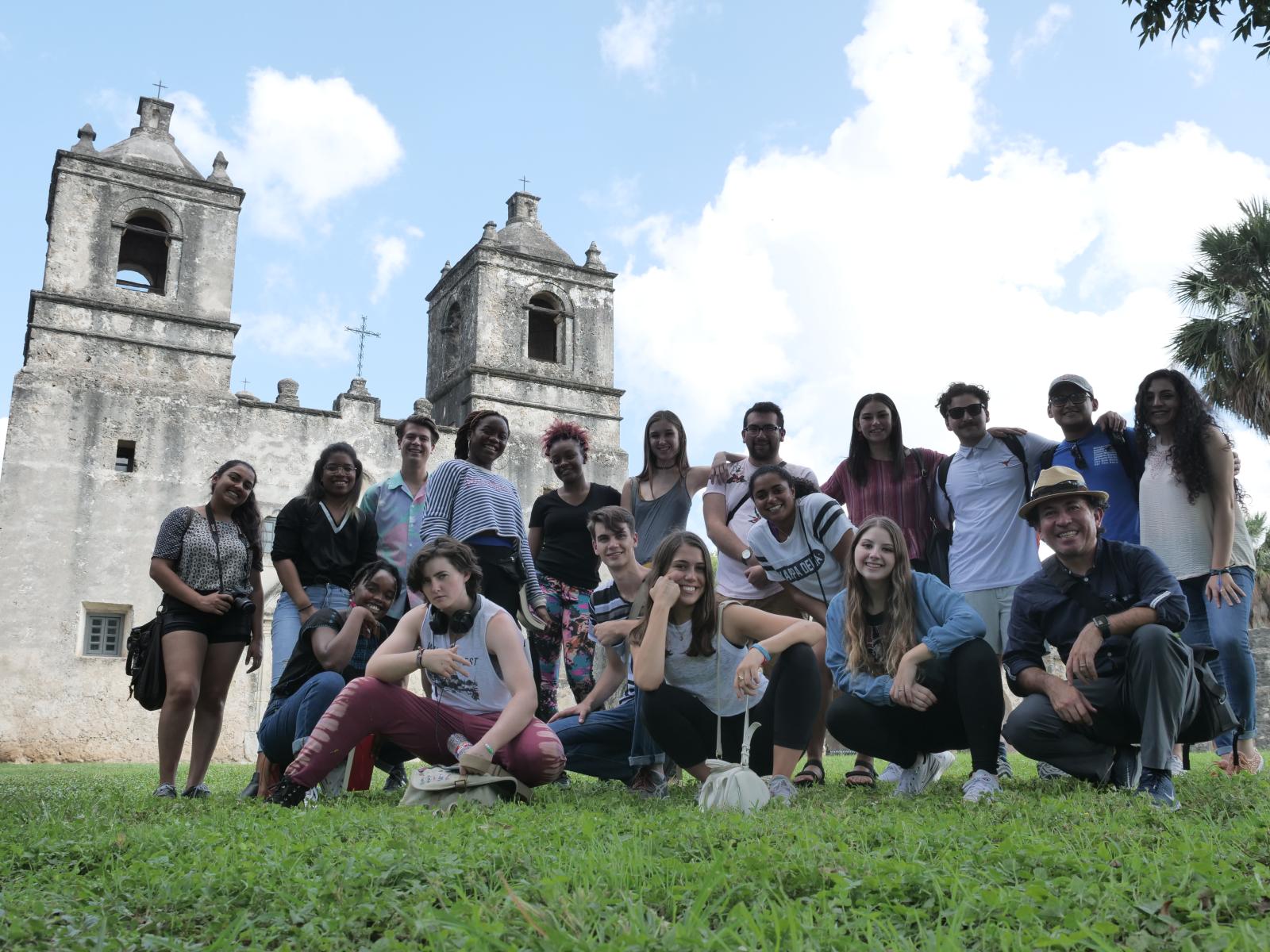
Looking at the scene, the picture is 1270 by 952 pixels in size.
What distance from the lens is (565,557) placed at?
6.99 m

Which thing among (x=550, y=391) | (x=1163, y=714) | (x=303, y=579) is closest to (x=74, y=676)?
(x=550, y=391)

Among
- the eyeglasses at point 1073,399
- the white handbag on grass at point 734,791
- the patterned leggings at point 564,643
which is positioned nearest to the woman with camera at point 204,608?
the patterned leggings at point 564,643

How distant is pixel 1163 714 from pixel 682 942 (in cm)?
276

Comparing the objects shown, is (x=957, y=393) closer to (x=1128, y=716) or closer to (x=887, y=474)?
(x=887, y=474)

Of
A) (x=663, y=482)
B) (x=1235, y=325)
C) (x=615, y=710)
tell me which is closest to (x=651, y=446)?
(x=663, y=482)

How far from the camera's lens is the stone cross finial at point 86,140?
20819 millimetres

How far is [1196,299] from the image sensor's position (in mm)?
17000

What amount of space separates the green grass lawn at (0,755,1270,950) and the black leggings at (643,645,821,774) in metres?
0.89

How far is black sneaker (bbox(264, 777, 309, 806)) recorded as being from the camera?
4570 mm

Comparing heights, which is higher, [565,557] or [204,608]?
[565,557]

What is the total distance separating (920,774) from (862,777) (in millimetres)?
543

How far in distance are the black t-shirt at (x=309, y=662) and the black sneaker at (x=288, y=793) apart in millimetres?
1064

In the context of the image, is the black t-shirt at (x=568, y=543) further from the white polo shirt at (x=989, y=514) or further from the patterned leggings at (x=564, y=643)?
the white polo shirt at (x=989, y=514)

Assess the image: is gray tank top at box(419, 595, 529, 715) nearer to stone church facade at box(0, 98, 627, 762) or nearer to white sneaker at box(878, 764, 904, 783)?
white sneaker at box(878, 764, 904, 783)
